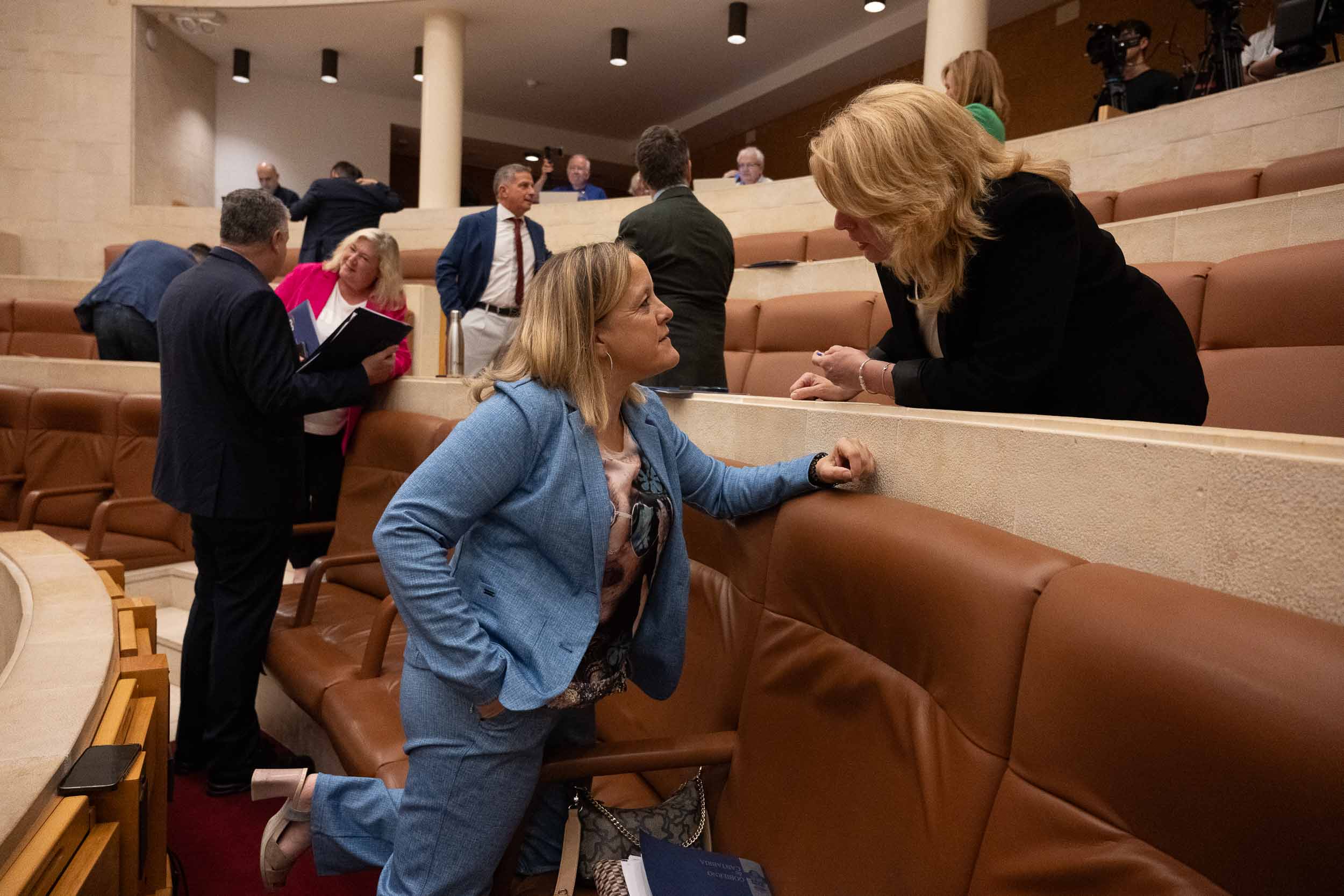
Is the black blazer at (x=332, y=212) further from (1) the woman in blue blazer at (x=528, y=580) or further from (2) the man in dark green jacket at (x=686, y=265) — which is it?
(1) the woman in blue blazer at (x=528, y=580)

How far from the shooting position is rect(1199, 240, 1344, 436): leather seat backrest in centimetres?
168

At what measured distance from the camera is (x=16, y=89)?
8852mm

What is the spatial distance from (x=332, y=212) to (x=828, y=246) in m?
2.84

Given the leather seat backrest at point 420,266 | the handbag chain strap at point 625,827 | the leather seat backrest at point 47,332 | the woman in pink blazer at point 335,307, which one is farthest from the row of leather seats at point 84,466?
the leather seat backrest at point 420,266

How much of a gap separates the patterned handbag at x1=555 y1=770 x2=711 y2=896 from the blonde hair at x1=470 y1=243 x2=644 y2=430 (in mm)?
583

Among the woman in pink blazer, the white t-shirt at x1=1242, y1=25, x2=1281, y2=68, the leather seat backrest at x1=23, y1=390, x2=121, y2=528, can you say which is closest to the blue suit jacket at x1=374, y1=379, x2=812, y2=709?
the woman in pink blazer

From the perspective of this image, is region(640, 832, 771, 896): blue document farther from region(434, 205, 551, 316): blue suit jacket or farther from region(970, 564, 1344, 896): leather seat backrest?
region(434, 205, 551, 316): blue suit jacket

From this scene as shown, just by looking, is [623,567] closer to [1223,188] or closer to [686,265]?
[686,265]

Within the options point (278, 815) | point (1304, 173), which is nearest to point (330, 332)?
point (278, 815)

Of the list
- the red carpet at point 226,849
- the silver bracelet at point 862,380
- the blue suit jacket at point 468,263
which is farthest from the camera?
the blue suit jacket at point 468,263

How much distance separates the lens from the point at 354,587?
2799 mm

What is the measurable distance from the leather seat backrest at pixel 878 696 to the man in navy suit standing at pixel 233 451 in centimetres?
153

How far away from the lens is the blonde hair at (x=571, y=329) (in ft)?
4.24

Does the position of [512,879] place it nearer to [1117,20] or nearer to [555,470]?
[555,470]
